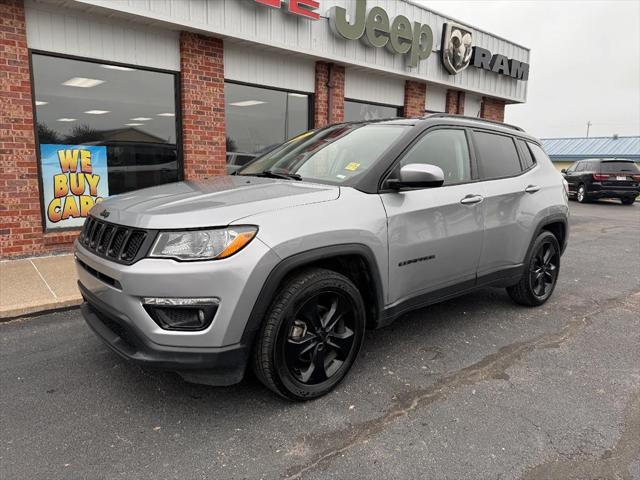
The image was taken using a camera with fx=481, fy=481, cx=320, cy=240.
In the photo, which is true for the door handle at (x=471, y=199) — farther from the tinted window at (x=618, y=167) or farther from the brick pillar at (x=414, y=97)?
the tinted window at (x=618, y=167)

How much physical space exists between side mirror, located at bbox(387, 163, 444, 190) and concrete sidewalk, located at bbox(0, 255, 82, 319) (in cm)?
332

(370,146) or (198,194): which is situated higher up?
(370,146)

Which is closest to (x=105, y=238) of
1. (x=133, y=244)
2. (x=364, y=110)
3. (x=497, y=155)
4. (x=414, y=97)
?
(x=133, y=244)

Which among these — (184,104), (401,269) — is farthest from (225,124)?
(401,269)

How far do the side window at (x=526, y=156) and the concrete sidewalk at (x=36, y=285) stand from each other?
14.6 ft

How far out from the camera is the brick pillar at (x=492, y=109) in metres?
13.7

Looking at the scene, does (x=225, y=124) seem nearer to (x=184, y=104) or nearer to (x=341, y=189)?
(x=184, y=104)

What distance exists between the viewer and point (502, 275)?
4.20 m

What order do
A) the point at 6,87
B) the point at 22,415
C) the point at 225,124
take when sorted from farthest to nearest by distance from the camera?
the point at 225,124
the point at 6,87
the point at 22,415

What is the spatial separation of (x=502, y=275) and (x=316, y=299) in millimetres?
2109

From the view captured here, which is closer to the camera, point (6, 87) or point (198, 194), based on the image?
point (198, 194)

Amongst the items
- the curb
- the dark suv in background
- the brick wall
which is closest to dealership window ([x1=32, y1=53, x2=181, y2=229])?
the brick wall

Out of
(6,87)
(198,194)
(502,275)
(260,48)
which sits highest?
(260,48)

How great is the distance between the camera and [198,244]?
8.11 feet
